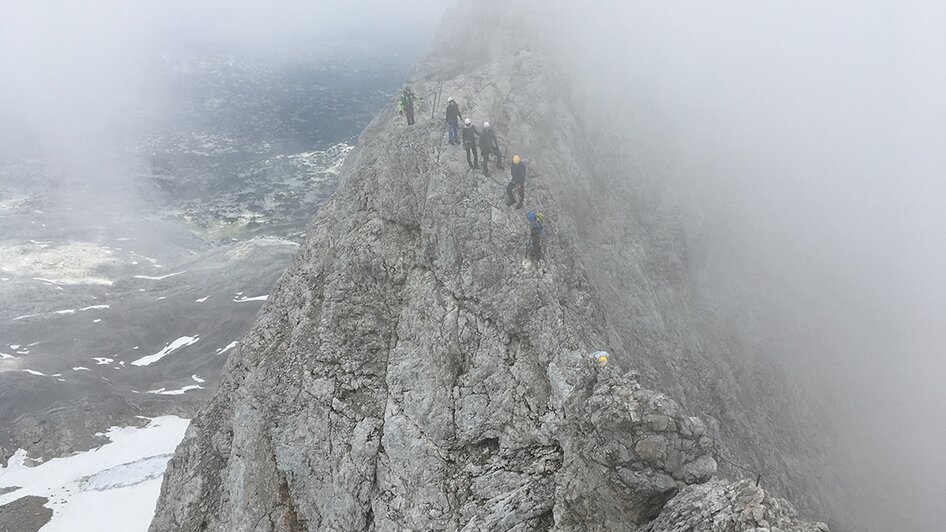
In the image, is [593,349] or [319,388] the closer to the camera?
[593,349]

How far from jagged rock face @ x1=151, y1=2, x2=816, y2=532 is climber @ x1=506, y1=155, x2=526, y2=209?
814 mm

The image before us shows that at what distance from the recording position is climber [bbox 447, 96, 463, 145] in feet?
112

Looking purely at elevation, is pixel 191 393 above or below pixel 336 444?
below

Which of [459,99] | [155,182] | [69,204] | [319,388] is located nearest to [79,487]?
[319,388]

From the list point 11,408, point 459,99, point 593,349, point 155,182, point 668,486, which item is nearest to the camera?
point 668,486

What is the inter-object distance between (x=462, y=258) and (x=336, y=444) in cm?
1209

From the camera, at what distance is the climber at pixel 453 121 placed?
112 ft

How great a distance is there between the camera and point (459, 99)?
153 ft

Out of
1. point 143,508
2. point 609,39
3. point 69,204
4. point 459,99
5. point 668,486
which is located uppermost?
point 609,39

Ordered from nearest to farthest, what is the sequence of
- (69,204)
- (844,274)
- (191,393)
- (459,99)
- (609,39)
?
(459,99)
(844,274)
(609,39)
(191,393)
(69,204)

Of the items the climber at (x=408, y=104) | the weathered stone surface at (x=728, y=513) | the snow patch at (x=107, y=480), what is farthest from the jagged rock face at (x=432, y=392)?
the snow patch at (x=107, y=480)

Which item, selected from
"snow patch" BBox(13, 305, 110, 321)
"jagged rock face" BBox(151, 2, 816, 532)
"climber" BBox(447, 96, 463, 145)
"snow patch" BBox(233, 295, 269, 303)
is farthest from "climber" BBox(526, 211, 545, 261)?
"snow patch" BBox(13, 305, 110, 321)

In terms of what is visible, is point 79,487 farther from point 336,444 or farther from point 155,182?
point 155,182

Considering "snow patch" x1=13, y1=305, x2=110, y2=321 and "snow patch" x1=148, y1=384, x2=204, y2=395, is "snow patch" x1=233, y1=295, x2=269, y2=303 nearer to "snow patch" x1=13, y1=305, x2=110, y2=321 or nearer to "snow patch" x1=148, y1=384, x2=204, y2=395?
"snow patch" x1=148, y1=384, x2=204, y2=395
